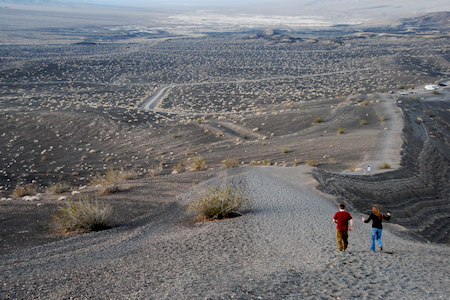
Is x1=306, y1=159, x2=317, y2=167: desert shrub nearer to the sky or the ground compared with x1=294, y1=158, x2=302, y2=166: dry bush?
nearer to the sky

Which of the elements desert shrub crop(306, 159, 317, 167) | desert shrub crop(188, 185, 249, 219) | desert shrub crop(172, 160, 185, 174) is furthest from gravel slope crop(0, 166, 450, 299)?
desert shrub crop(172, 160, 185, 174)

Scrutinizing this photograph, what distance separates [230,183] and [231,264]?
6.55 m

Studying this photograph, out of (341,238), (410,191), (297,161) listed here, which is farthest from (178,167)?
(341,238)

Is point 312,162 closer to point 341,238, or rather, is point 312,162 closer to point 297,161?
point 297,161

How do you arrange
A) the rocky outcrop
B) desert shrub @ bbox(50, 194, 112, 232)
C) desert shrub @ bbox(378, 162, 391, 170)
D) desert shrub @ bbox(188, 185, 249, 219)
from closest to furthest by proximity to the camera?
desert shrub @ bbox(50, 194, 112, 232) → desert shrub @ bbox(188, 185, 249, 219) → the rocky outcrop → desert shrub @ bbox(378, 162, 391, 170)

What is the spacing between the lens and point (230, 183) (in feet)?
41.8

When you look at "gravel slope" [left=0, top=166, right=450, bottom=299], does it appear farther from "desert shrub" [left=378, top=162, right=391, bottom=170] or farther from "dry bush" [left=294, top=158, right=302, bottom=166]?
"dry bush" [left=294, top=158, right=302, bottom=166]

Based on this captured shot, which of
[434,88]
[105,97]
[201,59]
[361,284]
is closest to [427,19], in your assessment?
[201,59]

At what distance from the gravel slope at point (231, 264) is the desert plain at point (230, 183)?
0.12 feet

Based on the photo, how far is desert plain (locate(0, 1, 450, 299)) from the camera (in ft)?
18.5

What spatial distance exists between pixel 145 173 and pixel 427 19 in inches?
7890

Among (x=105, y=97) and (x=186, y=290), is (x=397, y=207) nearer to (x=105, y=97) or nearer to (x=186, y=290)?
(x=186, y=290)

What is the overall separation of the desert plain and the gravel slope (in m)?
0.04

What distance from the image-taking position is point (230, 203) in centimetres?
953
